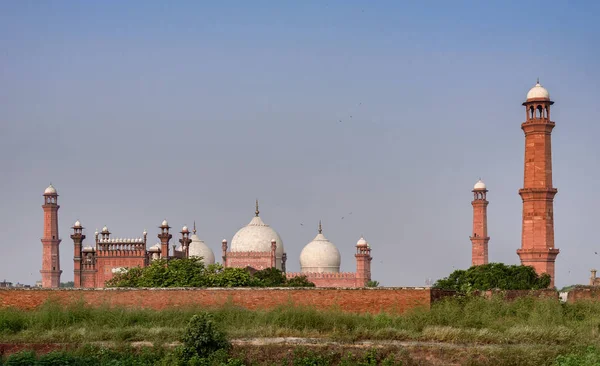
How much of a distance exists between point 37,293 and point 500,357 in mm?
11972

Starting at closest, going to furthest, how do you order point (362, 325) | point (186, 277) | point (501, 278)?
point (362, 325) < point (186, 277) < point (501, 278)

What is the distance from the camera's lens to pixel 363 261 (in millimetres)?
56594

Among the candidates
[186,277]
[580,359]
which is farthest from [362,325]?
[186,277]

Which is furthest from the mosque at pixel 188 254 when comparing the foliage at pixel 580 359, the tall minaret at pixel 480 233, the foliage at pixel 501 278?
the foliage at pixel 580 359

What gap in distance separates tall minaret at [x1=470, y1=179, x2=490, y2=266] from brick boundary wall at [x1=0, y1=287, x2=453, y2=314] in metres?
30.3

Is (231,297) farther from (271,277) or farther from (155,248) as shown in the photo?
(155,248)

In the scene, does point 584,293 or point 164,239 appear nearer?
point 584,293

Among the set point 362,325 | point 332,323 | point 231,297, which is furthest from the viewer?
point 231,297

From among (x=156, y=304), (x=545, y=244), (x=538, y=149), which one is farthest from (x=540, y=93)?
(x=156, y=304)

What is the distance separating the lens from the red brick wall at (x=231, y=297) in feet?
71.8

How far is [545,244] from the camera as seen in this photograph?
1545 inches

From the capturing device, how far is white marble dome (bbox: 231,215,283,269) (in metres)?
56.4

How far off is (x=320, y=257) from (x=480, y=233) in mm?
11428

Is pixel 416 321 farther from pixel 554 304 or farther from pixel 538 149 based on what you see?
pixel 538 149
